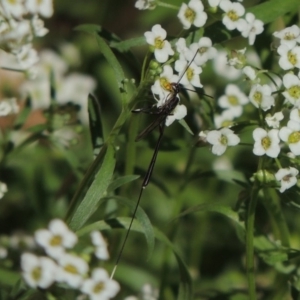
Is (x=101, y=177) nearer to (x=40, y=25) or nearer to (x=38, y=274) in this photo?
(x=38, y=274)

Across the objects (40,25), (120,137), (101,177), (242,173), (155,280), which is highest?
(40,25)

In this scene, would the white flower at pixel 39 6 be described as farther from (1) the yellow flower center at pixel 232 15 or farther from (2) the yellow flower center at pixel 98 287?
(2) the yellow flower center at pixel 98 287

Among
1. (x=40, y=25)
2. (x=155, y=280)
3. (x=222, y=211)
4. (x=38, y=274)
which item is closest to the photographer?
Answer: (x=38, y=274)

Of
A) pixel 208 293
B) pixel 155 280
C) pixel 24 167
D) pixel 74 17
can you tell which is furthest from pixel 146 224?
pixel 74 17

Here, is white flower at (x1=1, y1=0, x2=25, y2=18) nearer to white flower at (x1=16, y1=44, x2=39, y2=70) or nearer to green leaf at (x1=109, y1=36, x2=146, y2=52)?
white flower at (x1=16, y1=44, x2=39, y2=70)

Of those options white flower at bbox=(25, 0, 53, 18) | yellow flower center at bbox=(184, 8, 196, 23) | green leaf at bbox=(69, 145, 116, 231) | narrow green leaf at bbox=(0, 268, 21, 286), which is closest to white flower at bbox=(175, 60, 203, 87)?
yellow flower center at bbox=(184, 8, 196, 23)

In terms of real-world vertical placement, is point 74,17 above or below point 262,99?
below

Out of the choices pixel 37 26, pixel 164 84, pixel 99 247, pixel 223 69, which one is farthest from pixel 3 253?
pixel 223 69
